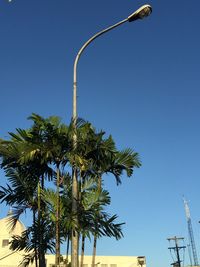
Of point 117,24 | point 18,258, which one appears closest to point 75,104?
point 117,24

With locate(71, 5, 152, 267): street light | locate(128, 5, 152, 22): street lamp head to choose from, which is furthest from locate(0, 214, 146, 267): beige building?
locate(128, 5, 152, 22): street lamp head

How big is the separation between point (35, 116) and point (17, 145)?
49.0 inches

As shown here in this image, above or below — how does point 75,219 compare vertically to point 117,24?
below

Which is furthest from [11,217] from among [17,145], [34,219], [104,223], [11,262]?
[11,262]

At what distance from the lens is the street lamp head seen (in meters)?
11.1

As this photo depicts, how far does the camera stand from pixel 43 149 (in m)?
12.2

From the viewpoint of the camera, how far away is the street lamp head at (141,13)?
11.1 meters

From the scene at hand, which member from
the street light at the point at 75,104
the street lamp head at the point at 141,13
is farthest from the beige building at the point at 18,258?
the street lamp head at the point at 141,13

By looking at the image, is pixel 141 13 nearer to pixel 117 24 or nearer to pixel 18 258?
pixel 117 24

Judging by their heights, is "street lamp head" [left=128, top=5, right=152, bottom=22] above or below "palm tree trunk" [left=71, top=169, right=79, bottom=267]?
above

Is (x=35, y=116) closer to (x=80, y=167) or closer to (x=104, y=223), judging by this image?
(x=80, y=167)

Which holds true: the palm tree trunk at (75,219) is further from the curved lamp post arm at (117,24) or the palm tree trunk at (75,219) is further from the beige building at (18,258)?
the beige building at (18,258)

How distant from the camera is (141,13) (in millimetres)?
11211

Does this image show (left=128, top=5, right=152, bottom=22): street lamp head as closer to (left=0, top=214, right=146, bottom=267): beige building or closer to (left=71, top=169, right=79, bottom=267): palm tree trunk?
(left=71, top=169, right=79, bottom=267): palm tree trunk
